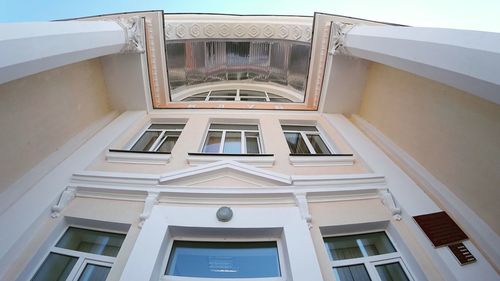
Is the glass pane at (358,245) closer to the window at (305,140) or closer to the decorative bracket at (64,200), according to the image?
the window at (305,140)

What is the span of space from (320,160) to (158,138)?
12.9ft

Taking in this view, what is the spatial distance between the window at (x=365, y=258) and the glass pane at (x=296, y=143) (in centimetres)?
236

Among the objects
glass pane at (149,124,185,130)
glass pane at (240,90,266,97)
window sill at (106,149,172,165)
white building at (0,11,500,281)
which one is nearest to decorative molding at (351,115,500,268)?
white building at (0,11,500,281)

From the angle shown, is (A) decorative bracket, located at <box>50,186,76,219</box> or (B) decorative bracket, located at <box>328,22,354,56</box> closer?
(A) decorative bracket, located at <box>50,186,76,219</box>

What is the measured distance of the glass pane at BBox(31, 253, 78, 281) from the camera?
268 cm

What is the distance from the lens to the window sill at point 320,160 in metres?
4.34

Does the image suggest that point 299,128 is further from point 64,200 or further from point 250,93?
point 64,200

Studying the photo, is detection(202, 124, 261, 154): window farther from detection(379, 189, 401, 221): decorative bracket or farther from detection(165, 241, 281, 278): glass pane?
detection(379, 189, 401, 221): decorative bracket

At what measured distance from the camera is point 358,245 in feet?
10.4

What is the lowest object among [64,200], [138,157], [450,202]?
[450,202]

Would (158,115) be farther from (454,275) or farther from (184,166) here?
(454,275)

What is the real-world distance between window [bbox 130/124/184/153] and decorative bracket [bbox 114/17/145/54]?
2.00 meters

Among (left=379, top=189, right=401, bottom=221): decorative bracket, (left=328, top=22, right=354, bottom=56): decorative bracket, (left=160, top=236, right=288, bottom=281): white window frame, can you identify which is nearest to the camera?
(left=160, top=236, right=288, bottom=281): white window frame

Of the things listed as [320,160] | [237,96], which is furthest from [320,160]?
[237,96]
